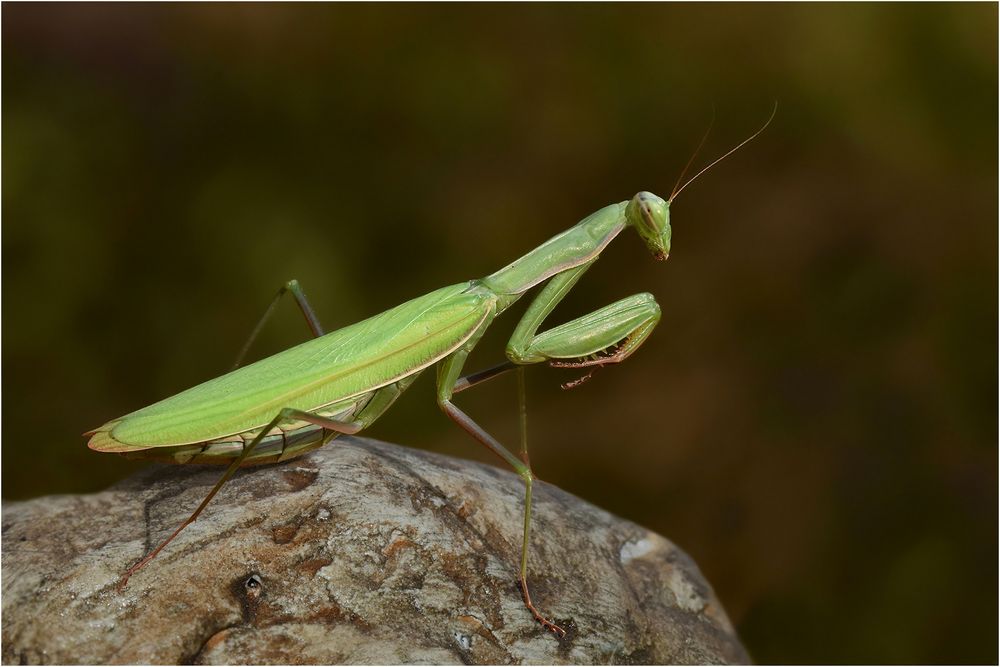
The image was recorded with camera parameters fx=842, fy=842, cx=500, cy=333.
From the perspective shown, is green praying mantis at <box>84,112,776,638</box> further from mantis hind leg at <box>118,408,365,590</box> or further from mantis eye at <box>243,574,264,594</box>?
mantis eye at <box>243,574,264,594</box>

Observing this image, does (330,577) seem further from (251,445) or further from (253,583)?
(251,445)

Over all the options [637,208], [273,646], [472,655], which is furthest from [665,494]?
[273,646]

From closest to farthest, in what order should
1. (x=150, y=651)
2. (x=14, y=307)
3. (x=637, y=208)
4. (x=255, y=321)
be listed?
(x=150, y=651) → (x=637, y=208) → (x=14, y=307) → (x=255, y=321)

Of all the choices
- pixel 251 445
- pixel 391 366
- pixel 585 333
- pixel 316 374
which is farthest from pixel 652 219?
pixel 251 445

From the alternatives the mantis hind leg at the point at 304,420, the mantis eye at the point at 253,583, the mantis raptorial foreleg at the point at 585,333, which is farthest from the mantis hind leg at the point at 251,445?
the mantis raptorial foreleg at the point at 585,333

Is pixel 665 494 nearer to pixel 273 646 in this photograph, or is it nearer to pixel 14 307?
pixel 273 646

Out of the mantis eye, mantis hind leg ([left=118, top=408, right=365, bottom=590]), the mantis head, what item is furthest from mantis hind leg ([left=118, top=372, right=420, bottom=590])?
the mantis head
